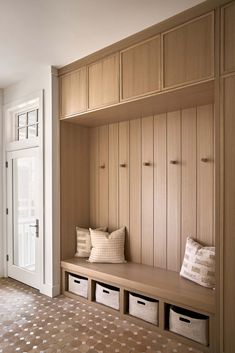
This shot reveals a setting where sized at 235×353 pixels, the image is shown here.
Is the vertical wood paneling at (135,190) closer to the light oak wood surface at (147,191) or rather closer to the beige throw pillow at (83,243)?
the light oak wood surface at (147,191)

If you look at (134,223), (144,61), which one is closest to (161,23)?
(144,61)

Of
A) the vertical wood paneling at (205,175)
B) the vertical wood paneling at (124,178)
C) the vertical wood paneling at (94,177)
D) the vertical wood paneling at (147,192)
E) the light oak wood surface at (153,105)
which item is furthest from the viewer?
the vertical wood paneling at (94,177)

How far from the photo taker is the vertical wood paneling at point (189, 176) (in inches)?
117

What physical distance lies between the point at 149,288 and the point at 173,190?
3.52ft

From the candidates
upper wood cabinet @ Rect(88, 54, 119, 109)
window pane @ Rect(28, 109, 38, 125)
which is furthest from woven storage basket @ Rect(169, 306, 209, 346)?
window pane @ Rect(28, 109, 38, 125)

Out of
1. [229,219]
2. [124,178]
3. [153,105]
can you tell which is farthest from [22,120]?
[229,219]

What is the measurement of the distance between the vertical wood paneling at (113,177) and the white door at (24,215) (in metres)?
0.91

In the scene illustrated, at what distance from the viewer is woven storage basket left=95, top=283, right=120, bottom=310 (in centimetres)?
300

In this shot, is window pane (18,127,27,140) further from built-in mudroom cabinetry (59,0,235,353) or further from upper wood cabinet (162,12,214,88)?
upper wood cabinet (162,12,214,88)

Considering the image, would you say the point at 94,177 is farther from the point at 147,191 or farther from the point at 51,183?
the point at 147,191

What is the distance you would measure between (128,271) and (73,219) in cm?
105

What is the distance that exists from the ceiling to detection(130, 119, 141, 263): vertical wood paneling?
→ 42.4 inches

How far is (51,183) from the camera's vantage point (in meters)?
3.46

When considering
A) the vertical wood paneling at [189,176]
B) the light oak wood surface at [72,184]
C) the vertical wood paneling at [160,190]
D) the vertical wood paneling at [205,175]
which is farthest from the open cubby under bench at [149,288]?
the vertical wood paneling at [205,175]
